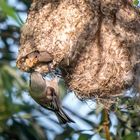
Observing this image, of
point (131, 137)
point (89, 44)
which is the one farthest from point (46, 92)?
point (131, 137)

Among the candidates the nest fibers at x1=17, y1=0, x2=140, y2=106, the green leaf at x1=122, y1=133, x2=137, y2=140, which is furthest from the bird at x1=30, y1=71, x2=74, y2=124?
the green leaf at x1=122, y1=133, x2=137, y2=140

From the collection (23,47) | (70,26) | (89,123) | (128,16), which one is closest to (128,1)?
(128,16)

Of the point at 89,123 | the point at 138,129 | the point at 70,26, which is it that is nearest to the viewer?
the point at 70,26

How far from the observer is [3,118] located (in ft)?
14.3

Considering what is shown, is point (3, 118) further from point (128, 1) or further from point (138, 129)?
point (128, 1)

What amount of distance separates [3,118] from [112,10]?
5.07 ft

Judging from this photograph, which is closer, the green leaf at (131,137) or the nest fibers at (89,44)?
the nest fibers at (89,44)

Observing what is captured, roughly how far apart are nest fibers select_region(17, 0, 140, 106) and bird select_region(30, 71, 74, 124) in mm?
52

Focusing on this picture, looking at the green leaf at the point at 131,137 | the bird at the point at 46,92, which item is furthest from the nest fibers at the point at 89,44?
the green leaf at the point at 131,137

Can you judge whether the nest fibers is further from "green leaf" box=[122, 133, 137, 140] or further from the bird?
"green leaf" box=[122, 133, 137, 140]

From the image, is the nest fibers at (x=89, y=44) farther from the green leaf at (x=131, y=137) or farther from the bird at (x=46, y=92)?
the green leaf at (x=131, y=137)

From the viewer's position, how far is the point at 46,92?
3.01 metres

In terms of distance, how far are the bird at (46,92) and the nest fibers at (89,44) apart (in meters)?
0.05

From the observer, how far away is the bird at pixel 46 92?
9.82ft
